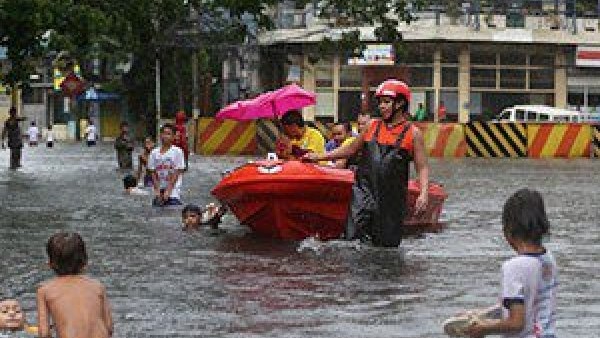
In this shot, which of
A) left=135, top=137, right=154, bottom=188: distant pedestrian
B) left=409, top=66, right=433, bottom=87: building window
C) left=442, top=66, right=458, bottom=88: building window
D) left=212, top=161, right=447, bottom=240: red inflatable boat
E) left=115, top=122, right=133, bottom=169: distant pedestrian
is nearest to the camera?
left=212, top=161, right=447, bottom=240: red inflatable boat

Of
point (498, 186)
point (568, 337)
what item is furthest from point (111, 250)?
point (498, 186)

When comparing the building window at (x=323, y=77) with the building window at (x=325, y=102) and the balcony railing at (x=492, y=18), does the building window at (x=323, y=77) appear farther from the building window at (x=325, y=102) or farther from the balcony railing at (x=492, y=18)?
the balcony railing at (x=492, y=18)

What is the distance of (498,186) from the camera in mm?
26953

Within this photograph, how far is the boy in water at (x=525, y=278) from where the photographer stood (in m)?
5.59

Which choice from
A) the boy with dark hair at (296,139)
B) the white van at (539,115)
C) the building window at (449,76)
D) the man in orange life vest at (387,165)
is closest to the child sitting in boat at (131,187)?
the boy with dark hair at (296,139)

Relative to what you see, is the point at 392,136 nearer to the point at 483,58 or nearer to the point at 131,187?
the point at 131,187

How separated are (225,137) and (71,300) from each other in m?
39.2

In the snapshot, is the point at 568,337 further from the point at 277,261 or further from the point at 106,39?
the point at 106,39

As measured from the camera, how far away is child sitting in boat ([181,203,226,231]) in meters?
17.1

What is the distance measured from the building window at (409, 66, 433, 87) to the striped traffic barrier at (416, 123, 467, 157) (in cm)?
1667

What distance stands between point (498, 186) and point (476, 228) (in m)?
9.52

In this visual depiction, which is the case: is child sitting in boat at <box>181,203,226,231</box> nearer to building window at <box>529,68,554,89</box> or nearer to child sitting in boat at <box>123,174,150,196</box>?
child sitting in boat at <box>123,174,150,196</box>

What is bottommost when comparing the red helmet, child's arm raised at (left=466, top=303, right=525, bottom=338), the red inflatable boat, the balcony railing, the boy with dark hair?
the red inflatable boat

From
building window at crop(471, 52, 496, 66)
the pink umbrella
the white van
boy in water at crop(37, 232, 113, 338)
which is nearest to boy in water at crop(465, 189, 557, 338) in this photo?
boy in water at crop(37, 232, 113, 338)
